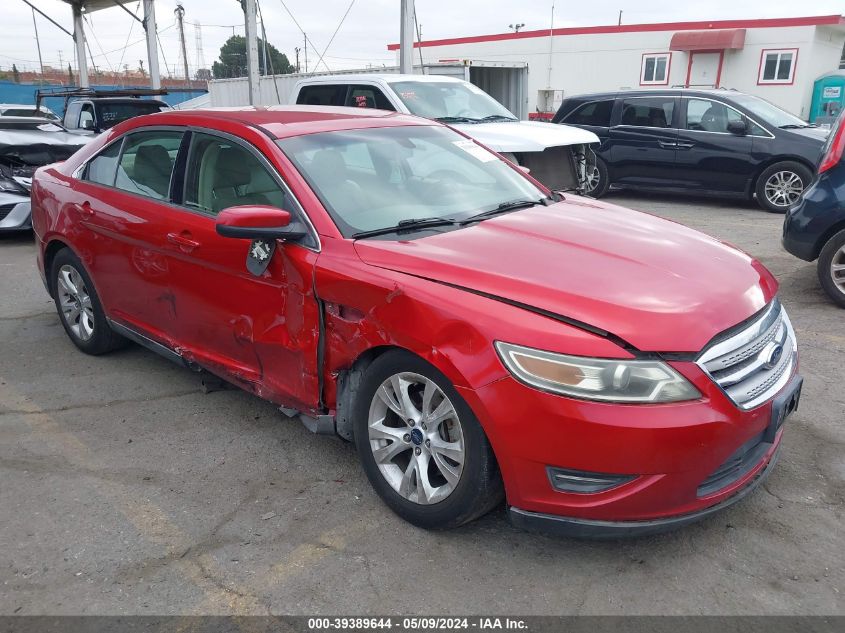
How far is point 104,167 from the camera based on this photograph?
14.8 ft

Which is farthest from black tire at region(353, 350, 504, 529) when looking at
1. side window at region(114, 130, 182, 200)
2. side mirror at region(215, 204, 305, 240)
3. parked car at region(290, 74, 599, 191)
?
parked car at region(290, 74, 599, 191)

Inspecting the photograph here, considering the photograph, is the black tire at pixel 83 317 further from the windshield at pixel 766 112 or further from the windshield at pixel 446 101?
the windshield at pixel 766 112

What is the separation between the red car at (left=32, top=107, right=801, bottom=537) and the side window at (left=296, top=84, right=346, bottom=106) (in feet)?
18.6

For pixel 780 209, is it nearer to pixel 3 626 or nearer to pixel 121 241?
pixel 121 241

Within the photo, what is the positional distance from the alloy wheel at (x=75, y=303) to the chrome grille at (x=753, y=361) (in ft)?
12.9

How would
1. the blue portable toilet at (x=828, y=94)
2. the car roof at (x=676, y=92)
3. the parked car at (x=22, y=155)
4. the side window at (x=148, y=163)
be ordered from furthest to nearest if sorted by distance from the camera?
the blue portable toilet at (x=828, y=94) → the car roof at (x=676, y=92) → the parked car at (x=22, y=155) → the side window at (x=148, y=163)

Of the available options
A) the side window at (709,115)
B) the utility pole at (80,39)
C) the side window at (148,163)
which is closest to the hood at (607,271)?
the side window at (148,163)

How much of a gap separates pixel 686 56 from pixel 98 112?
27.4 meters

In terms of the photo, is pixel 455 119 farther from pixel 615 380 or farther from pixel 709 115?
pixel 615 380

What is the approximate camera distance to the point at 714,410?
2418mm

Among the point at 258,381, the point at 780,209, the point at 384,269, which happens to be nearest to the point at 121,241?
the point at 258,381

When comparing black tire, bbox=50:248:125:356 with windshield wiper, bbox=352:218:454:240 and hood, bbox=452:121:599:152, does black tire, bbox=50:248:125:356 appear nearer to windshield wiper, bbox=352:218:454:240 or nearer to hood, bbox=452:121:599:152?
windshield wiper, bbox=352:218:454:240

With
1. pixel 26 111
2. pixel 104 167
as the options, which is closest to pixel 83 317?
pixel 104 167

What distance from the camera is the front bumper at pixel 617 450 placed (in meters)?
2.37
